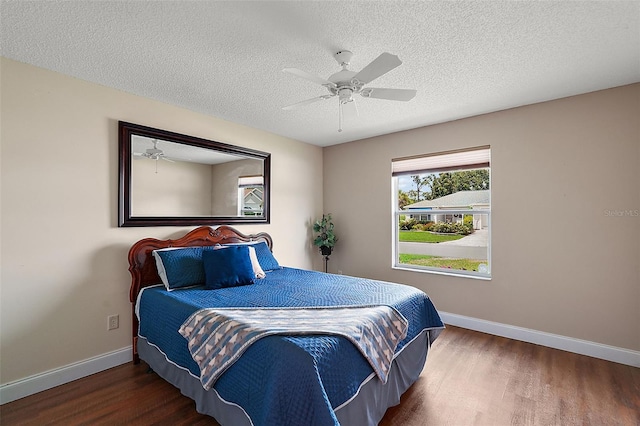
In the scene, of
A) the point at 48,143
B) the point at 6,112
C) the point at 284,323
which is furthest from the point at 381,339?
the point at 6,112

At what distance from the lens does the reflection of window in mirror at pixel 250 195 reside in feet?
12.2

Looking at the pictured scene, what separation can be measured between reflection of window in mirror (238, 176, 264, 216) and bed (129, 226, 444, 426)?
2.18 feet

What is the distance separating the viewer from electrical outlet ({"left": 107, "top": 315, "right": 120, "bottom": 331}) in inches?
103

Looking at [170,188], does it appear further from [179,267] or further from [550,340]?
[550,340]

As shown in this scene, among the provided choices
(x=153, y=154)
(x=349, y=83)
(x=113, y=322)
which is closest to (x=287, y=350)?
(x=349, y=83)

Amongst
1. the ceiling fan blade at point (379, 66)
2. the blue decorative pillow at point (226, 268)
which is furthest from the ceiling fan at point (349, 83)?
the blue decorative pillow at point (226, 268)

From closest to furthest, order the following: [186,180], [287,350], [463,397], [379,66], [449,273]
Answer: [287,350] < [379,66] < [463,397] < [186,180] < [449,273]

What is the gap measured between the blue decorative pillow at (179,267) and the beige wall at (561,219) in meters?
2.71

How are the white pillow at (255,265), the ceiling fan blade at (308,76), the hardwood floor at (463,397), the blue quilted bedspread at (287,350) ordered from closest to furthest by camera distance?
1. the blue quilted bedspread at (287,350)
2. the ceiling fan blade at (308,76)
3. the hardwood floor at (463,397)
4. the white pillow at (255,265)

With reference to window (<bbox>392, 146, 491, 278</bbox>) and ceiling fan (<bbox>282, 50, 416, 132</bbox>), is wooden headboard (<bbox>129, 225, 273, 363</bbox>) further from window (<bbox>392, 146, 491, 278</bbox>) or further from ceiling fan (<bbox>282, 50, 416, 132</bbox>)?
window (<bbox>392, 146, 491, 278</bbox>)

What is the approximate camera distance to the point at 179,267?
2.66 m

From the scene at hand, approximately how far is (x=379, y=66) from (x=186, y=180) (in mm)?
2388

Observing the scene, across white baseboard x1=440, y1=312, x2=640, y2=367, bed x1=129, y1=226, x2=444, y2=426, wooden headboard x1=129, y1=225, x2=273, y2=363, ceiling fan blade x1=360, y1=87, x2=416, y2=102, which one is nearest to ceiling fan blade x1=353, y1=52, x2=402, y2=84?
ceiling fan blade x1=360, y1=87, x2=416, y2=102

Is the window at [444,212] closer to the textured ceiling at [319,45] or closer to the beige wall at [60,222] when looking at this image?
the textured ceiling at [319,45]
